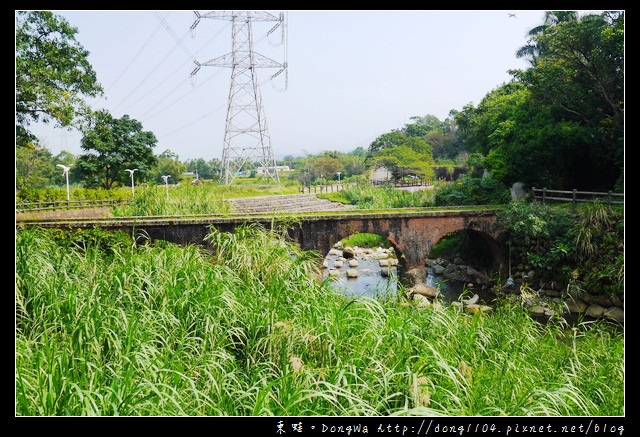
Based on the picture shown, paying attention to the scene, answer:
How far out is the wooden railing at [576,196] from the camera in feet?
44.2

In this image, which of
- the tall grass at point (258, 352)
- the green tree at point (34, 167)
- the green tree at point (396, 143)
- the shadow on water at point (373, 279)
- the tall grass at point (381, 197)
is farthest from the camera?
the green tree at point (396, 143)

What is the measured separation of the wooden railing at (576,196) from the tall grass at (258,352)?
794 centimetres

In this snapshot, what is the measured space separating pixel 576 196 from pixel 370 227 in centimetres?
740

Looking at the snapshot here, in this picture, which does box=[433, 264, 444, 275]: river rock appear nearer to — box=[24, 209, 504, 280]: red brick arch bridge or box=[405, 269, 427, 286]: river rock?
box=[24, 209, 504, 280]: red brick arch bridge

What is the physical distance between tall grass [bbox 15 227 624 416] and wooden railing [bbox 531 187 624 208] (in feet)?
26.1

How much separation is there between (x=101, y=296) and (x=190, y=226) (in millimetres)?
7428

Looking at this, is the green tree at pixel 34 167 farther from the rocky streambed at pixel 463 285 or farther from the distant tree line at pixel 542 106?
the rocky streambed at pixel 463 285

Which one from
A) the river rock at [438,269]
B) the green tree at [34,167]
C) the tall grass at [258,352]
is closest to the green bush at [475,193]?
the river rock at [438,269]

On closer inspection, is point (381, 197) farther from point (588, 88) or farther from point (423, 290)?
point (588, 88)

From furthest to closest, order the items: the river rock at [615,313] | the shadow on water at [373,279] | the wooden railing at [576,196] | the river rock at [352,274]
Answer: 1. the river rock at [352,274]
2. the shadow on water at [373,279]
3. the wooden railing at [576,196]
4. the river rock at [615,313]

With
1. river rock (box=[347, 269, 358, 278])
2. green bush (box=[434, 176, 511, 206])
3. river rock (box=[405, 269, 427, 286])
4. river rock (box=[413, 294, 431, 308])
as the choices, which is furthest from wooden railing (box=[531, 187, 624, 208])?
river rock (box=[413, 294, 431, 308])

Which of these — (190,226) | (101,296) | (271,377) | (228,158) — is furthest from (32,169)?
(271,377)

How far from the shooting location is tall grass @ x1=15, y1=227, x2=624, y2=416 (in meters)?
3.72

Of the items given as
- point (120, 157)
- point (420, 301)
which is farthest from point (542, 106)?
point (120, 157)
